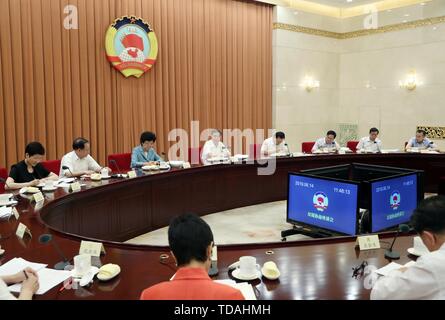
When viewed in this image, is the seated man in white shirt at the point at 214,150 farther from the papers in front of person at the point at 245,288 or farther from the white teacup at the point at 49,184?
the papers in front of person at the point at 245,288

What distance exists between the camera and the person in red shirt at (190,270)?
1.27m

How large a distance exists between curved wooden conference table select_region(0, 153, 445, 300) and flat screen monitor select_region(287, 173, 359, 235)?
992 millimetres

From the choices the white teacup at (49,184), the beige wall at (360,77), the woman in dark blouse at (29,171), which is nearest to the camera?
the white teacup at (49,184)

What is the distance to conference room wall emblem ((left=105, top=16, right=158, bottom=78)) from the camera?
604cm

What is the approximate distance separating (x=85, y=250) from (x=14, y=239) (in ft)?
1.85

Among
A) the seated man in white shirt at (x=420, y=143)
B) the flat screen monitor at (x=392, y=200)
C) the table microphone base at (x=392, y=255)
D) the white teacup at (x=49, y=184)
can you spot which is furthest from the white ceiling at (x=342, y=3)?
the table microphone base at (x=392, y=255)

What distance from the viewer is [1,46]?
5.12m

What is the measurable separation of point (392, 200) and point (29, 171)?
3292 millimetres

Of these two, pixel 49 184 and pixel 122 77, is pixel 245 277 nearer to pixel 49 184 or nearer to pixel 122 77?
pixel 49 184

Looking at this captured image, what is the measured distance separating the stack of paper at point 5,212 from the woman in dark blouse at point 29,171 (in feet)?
2.94

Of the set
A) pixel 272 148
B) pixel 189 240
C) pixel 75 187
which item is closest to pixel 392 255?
pixel 189 240

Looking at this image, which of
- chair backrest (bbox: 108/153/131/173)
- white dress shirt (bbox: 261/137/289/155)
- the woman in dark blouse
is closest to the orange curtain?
chair backrest (bbox: 108/153/131/173)
